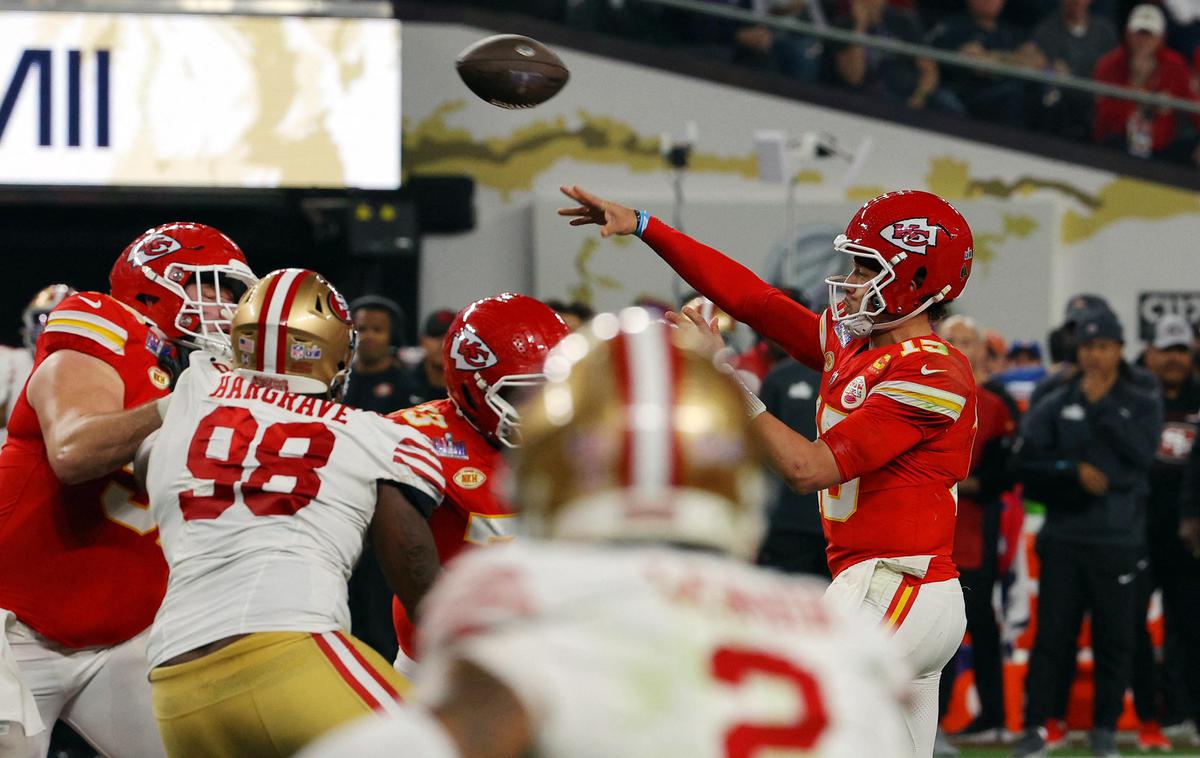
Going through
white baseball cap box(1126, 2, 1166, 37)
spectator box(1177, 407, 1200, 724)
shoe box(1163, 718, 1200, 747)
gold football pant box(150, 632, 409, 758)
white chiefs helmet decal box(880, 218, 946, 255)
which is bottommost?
shoe box(1163, 718, 1200, 747)

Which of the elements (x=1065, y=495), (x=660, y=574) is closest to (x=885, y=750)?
(x=660, y=574)

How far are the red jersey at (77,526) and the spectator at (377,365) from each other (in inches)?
134

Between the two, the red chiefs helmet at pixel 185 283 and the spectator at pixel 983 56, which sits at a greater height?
the spectator at pixel 983 56

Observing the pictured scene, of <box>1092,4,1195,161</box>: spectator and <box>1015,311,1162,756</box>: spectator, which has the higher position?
<box>1092,4,1195,161</box>: spectator

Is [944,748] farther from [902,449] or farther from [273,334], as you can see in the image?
[273,334]

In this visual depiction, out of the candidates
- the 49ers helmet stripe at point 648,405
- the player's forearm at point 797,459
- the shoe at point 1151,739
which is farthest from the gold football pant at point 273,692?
the shoe at point 1151,739

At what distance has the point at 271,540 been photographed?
10.3 feet

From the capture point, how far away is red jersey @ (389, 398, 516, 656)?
3750 millimetres

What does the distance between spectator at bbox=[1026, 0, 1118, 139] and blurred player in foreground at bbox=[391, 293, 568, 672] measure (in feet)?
30.4

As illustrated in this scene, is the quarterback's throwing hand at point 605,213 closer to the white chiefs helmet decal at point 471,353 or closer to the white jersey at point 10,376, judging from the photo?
the white chiefs helmet decal at point 471,353

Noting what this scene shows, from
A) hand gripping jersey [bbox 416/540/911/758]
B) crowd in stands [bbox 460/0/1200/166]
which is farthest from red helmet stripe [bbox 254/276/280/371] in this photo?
crowd in stands [bbox 460/0/1200/166]

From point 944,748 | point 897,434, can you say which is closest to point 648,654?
point 897,434

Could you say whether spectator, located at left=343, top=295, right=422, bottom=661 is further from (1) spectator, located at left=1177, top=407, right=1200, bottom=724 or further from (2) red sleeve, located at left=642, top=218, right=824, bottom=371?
(1) spectator, located at left=1177, top=407, right=1200, bottom=724

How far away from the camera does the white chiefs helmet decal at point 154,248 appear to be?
428 cm
